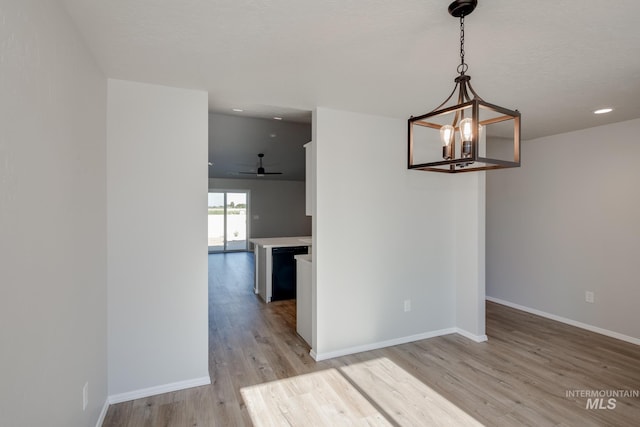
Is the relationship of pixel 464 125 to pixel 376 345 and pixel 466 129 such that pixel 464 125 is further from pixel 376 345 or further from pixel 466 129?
pixel 376 345

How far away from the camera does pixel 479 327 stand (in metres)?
3.62

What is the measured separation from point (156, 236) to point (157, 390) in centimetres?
119

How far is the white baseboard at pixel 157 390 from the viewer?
7.96ft

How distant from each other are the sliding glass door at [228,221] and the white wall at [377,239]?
784cm

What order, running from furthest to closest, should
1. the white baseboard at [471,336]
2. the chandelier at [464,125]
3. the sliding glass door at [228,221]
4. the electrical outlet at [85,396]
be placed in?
1. the sliding glass door at [228,221]
2. the white baseboard at [471,336]
3. the electrical outlet at [85,396]
4. the chandelier at [464,125]

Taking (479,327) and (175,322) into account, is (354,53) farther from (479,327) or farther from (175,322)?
(479,327)

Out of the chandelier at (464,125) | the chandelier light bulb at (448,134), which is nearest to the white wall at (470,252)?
the chandelier at (464,125)

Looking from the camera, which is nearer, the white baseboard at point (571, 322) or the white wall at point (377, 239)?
the white wall at point (377, 239)

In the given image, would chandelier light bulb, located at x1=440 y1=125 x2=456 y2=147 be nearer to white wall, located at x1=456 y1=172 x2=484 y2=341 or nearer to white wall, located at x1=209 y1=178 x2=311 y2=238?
white wall, located at x1=456 y1=172 x2=484 y2=341

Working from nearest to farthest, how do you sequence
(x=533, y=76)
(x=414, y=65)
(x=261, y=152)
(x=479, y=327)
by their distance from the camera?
(x=414, y=65) < (x=533, y=76) < (x=479, y=327) < (x=261, y=152)

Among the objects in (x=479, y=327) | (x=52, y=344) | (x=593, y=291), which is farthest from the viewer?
(x=593, y=291)

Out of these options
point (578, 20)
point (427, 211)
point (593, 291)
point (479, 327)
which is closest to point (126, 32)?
point (578, 20)

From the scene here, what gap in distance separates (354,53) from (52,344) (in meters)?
2.15

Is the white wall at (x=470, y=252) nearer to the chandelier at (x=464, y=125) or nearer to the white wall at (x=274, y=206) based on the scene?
the chandelier at (x=464, y=125)
